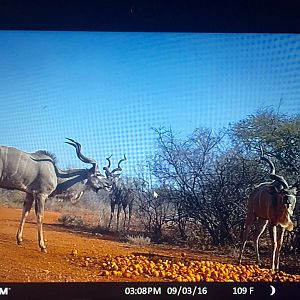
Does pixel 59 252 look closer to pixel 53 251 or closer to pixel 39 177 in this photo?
pixel 53 251

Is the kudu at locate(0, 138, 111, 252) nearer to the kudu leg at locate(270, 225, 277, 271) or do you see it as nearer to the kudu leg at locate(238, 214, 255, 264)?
the kudu leg at locate(238, 214, 255, 264)

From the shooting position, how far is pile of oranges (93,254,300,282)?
2340mm

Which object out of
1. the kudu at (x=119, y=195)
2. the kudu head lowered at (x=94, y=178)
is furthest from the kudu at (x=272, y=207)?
the kudu head lowered at (x=94, y=178)

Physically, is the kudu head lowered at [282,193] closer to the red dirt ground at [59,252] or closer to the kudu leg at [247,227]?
the kudu leg at [247,227]

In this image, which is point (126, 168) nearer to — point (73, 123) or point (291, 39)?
point (73, 123)

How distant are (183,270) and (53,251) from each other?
50 cm

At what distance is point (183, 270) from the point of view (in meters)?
2.37

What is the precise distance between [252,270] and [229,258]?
101mm

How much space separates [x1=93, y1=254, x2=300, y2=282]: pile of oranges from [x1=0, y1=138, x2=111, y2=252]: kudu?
0.93 ft

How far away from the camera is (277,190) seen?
95.7 inches

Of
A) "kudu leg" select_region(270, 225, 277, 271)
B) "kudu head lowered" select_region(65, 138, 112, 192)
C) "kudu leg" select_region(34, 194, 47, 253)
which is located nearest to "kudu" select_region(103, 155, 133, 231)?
"kudu head lowered" select_region(65, 138, 112, 192)

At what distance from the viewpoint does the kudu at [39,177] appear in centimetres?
237
